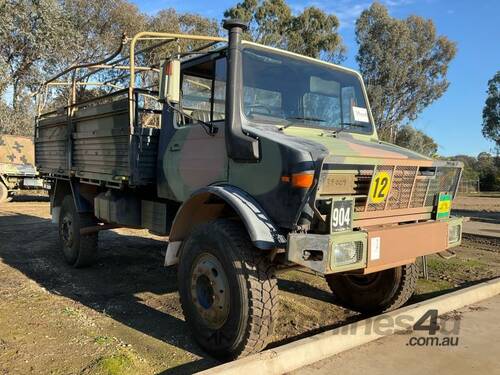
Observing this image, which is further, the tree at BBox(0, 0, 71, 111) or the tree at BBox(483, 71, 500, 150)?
the tree at BBox(483, 71, 500, 150)

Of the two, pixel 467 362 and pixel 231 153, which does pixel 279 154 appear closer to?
pixel 231 153

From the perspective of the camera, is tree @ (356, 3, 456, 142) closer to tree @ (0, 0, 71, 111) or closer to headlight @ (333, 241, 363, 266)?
tree @ (0, 0, 71, 111)

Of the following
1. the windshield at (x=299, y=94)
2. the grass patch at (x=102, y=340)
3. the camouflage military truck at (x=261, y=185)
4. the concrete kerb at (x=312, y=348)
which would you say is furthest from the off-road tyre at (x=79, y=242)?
the concrete kerb at (x=312, y=348)

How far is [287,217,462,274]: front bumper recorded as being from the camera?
3270mm

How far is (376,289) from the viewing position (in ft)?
16.6

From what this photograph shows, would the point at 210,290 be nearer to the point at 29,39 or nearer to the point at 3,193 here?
the point at 3,193

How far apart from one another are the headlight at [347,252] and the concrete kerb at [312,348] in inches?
26.2

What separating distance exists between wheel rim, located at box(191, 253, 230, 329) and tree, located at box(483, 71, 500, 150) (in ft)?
152

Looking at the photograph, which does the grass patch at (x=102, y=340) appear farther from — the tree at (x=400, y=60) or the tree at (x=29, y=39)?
the tree at (x=400, y=60)

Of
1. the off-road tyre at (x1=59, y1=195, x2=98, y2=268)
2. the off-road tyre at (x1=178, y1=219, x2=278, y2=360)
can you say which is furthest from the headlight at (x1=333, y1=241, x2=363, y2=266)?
the off-road tyre at (x1=59, y1=195, x2=98, y2=268)

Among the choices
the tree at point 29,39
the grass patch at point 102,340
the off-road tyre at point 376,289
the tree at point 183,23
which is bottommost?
the grass patch at point 102,340

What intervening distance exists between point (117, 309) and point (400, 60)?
110 ft

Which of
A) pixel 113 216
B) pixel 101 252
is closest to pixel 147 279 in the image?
pixel 113 216

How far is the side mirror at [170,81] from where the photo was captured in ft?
13.3
